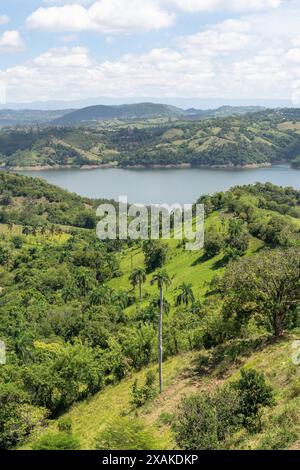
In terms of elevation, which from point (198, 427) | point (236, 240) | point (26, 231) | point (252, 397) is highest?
point (252, 397)

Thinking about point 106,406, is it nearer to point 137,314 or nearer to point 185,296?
point 137,314

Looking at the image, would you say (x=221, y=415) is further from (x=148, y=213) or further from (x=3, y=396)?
(x=148, y=213)

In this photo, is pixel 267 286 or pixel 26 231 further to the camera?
pixel 26 231

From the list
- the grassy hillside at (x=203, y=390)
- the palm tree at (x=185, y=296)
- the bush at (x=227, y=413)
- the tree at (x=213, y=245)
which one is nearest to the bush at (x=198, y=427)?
the bush at (x=227, y=413)

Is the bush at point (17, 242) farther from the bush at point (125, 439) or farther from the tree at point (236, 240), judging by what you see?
the bush at point (125, 439)

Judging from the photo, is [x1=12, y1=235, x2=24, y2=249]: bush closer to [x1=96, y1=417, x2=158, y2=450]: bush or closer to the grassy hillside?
the grassy hillside

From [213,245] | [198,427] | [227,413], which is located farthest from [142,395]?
[213,245]
